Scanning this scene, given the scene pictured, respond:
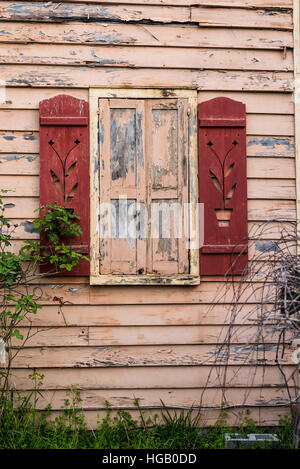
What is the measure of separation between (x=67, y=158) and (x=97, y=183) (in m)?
0.32

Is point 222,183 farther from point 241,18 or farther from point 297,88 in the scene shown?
point 241,18

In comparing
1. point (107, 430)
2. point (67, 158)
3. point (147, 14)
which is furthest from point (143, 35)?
point (107, 430)

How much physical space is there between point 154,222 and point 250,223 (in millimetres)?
820

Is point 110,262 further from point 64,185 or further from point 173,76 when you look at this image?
point 173,76

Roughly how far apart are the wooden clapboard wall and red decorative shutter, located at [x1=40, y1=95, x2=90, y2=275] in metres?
0.10

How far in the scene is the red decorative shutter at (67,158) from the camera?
441 cm

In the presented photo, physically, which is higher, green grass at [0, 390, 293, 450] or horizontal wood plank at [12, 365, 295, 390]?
horizontal wood plank at [12, 365, 295, 390]

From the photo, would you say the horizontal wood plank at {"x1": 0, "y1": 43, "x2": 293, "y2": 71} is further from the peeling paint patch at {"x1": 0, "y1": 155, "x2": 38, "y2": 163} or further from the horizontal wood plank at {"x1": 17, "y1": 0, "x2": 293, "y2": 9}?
the peeling paint patch at {"x1": 0, "y1": 155, "x2": 38, "y2": 163}

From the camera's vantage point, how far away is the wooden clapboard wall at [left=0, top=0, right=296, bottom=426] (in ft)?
14.4

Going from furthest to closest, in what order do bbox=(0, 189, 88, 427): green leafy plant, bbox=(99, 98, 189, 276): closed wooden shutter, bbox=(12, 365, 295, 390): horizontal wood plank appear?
1. bbox=(99, 98, 189, 276): closed wooden shutter
2. bbox=(12, 365, 295, 390): horizontal wood plank
3. bbox=(0, 189, 88, 427): green leafy plant

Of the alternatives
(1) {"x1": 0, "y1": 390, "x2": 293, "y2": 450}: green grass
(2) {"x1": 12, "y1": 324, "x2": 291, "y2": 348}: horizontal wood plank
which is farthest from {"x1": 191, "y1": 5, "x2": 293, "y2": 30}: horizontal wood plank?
(1) {"x1": 0, "y1": 390, "x2": 293, "y2": 450}: green grass

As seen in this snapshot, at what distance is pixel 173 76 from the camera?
14.9ft

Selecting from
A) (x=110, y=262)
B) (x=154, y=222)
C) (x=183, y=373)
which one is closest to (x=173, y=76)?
(x=154, y=222)
